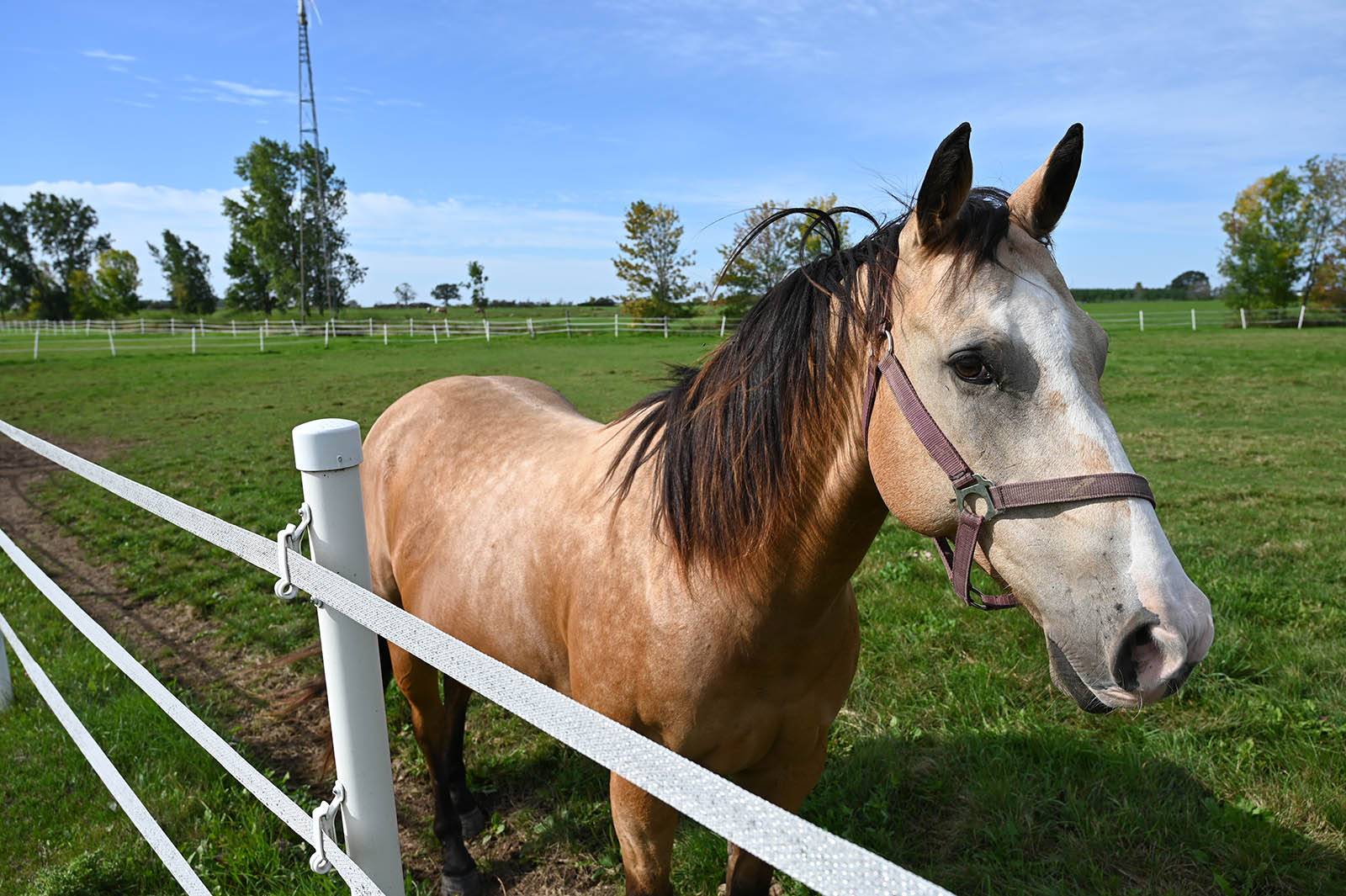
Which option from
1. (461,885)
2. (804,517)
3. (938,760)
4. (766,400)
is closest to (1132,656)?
(804,517)

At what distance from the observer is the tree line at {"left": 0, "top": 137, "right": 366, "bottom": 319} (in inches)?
1898

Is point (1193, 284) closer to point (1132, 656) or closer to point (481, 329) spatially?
point (481, 329)

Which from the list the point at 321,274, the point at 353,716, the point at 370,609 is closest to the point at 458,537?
the point at 353,716

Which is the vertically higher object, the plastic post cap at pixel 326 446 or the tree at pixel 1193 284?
the tree at pixel 1193 284

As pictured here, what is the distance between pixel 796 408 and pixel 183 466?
968 centimetres

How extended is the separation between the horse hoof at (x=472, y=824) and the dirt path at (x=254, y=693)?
64 mm

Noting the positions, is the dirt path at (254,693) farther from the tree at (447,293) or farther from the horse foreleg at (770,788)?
the tree at (447,293)

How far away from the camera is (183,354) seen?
2508cm

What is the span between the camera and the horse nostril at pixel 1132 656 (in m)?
1.17

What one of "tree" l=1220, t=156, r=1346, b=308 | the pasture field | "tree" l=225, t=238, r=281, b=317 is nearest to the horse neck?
the pasture field

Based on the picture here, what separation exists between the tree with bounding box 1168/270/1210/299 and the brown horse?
74259 millimetres

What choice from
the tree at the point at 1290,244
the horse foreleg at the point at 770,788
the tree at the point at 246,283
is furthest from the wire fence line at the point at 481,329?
the horse foreleg at the point at 770,788

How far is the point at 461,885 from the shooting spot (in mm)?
2689

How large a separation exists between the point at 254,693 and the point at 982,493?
159 inches
